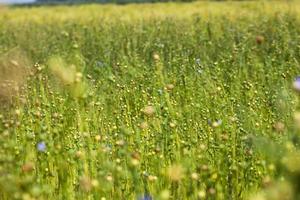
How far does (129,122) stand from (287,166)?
1776 mm

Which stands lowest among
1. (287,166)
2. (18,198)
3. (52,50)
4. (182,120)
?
(52,50)

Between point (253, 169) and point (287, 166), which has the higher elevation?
point (287, 166)

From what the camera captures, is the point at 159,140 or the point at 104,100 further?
the point at 104,100

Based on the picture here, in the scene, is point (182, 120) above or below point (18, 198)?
below

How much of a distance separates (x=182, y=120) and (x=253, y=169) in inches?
26.6

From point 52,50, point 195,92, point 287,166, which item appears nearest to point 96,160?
point 287,166

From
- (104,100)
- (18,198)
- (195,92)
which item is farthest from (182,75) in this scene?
(18,198)

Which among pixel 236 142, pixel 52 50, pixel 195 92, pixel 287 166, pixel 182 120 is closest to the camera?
pixel 287 166

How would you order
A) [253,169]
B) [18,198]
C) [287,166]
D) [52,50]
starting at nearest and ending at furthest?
[287,166] → [18,198] → [253,169] → [52,50]

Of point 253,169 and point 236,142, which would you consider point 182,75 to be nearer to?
point 236,142

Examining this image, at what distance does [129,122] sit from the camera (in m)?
2.83

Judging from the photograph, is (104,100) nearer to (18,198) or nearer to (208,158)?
(208,158)

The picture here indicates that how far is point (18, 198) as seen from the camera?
1.47 m

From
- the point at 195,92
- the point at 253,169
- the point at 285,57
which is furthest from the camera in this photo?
the point at 285,57
